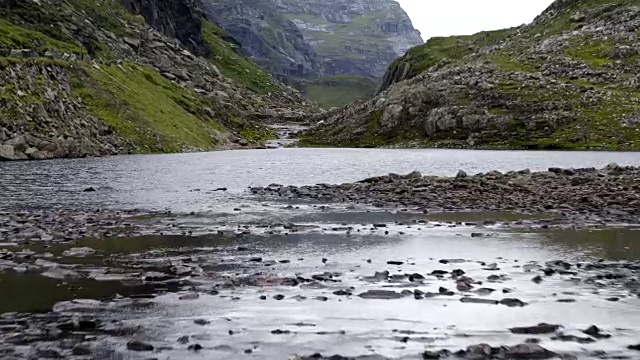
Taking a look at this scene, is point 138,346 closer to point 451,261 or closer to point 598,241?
point 451,261

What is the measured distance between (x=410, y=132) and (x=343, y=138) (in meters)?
28.0

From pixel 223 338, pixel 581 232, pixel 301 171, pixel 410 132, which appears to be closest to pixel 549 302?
pixel 223 338

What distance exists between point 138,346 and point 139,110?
430ft

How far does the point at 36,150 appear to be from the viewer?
99.2m

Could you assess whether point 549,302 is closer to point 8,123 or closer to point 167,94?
point 8,123

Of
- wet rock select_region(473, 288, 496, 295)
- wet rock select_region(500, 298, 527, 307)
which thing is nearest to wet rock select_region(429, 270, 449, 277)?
wet rock select_region(473, 288, 496, 295)

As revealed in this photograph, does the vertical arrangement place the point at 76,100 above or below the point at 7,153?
above

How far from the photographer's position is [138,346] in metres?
15.0

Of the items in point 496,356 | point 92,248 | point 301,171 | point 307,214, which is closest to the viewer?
point 496,356

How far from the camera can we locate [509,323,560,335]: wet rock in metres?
16.1

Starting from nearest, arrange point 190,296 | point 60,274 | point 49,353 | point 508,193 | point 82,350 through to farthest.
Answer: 1. point 49,353
2. point 82,350
3. point 190,296
4. point 60,274
5. point 508,193

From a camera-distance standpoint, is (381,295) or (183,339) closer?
(183,339)

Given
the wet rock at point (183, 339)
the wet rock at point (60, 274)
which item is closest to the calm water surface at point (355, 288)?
the wet rock at point (183, 339)

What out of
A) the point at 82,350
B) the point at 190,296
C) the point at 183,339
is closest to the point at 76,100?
the point at 190,296
